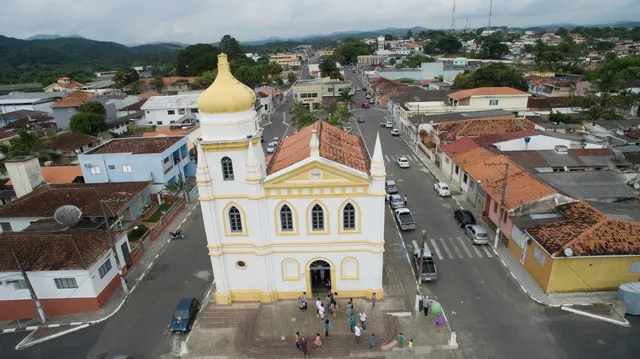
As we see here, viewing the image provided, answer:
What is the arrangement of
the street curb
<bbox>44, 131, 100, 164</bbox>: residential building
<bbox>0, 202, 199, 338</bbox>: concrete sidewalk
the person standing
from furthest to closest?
<bbox>44, 131, 100, 164</bbox>: residential building, <bbox>0, 202, 199, 338</bbox>: concrete sidewalk, the person standing, the street curb

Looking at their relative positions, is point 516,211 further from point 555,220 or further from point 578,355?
point 578,355

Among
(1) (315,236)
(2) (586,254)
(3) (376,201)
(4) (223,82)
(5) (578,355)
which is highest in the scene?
(4) (223,82)

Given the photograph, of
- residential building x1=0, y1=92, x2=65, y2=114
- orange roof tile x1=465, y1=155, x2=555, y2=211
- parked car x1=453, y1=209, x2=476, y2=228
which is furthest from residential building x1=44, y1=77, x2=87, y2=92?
orange roof tile x1=465, y1=155, x2=555, y2=211

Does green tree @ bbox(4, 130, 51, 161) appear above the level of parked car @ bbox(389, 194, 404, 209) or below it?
above

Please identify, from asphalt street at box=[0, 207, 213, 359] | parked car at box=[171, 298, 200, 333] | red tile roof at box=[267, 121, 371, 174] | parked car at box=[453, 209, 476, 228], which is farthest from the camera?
parked car at box=[453, 209, 476, 228]

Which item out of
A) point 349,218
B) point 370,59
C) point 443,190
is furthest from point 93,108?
point 370,59

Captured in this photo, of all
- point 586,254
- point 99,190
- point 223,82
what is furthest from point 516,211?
point 99,190

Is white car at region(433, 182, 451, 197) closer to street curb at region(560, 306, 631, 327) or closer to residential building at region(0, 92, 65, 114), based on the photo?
street curb at region(560, 306, 631, 327)
